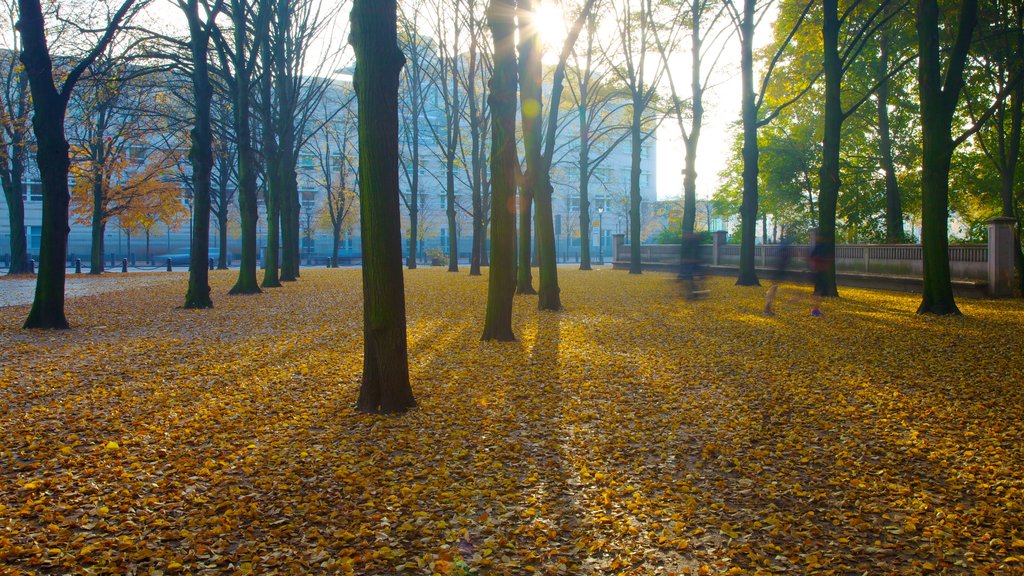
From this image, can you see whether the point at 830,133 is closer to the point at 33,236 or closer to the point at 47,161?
the point at 47,161

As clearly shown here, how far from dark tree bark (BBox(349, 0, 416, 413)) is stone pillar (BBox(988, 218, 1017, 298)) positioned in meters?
18.5

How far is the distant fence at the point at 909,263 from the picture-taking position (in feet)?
60.8

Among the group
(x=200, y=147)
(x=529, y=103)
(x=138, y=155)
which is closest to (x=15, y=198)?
(x=138, y=155)

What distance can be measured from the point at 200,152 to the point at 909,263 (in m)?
20.8

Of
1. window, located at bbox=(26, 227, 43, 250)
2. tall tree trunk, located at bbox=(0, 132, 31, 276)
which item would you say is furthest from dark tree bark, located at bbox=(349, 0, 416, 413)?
window, located at bbox=(26, 227, 43, 250)

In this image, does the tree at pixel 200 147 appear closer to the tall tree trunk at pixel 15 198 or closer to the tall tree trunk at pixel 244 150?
the tall tree trunk at pixel 244 150

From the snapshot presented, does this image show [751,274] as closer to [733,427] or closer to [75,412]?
[733,427]

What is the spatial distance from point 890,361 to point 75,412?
9.22 metres

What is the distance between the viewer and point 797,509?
13.3 ft

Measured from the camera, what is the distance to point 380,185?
6.10 metres

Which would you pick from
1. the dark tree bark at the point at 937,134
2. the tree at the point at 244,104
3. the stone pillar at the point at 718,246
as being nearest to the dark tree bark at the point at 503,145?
the dark tree bark at the point at 937,134

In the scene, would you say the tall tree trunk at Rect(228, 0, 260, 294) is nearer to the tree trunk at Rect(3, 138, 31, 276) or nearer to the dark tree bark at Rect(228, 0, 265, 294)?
the dark tree bark at Rect(228, 0, 265, 294)

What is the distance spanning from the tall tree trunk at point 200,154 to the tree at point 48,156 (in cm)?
343

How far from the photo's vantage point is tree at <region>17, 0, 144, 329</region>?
38.7ft
